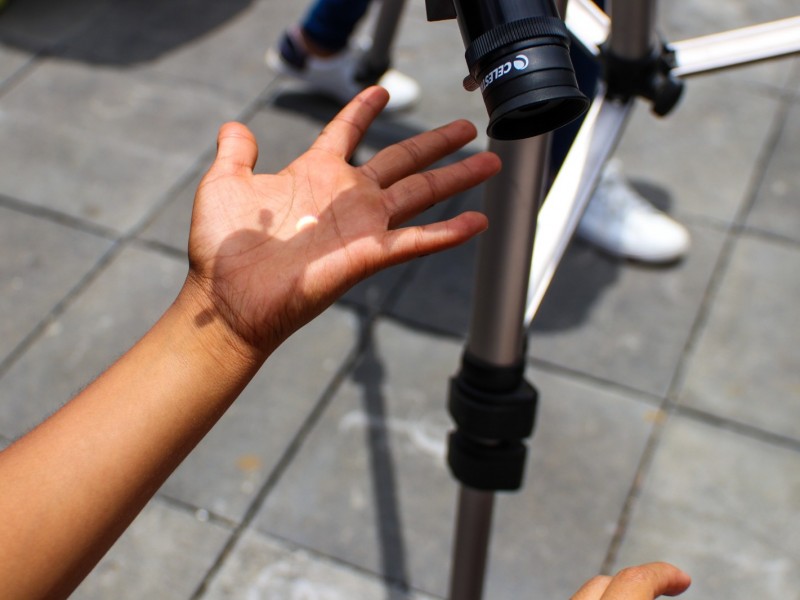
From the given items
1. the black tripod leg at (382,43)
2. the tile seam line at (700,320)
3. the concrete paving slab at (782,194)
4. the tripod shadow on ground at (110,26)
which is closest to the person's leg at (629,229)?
the tile seam line at (700,320)

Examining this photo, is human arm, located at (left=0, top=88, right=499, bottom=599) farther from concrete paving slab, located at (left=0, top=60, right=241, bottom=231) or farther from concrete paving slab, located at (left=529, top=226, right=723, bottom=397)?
concrete paving slab, located at (left=0, top=60, right=241, bottom=231)

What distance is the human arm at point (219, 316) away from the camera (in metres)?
0.89

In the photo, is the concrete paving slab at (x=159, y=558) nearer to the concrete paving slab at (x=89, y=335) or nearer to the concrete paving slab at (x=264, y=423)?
the concrete paving slab at (x=264, y=423)

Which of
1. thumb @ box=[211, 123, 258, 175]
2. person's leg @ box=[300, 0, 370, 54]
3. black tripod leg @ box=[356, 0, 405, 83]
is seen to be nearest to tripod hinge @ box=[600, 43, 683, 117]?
thumb @ box=[211, 123, 258, 175]

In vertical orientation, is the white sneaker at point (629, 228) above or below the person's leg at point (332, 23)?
below

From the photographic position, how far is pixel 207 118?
3250 millimetres

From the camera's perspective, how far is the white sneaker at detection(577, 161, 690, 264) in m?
2.75

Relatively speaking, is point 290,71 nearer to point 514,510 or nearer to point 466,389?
point 514,510

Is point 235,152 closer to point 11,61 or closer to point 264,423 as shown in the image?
point 264,423

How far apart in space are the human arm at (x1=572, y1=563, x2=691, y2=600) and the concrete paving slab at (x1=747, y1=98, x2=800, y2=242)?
2.14m

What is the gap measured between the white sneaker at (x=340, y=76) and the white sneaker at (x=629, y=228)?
A: 0.81 metres

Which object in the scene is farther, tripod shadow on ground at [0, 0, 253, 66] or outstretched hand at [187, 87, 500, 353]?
tripod shadow on ground at [0, 0, 253, 66]

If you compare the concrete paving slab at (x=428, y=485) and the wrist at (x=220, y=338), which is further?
the concrete paving slab at (x=428, y=485)

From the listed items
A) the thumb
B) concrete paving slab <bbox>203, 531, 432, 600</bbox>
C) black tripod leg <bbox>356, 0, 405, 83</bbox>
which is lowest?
concrete paving slab <bbox>203, 531, 432, 600</bbox>
